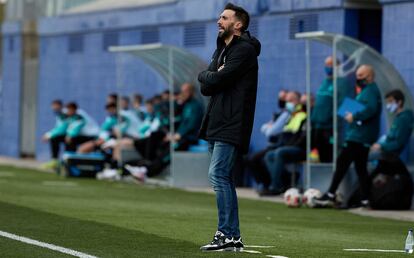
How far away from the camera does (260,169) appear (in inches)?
888

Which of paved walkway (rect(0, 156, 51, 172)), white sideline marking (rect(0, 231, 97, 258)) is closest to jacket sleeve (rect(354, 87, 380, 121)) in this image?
white sideline marking (rect(0, 231, 97, 258))

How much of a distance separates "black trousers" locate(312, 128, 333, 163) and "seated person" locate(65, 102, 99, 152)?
876cm

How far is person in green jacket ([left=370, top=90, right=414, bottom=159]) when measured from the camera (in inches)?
754

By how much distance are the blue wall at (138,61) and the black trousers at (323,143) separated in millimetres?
2095

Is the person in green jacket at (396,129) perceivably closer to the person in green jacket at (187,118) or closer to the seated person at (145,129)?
the person in green jacket at (187,118)

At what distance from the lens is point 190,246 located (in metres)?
11.9

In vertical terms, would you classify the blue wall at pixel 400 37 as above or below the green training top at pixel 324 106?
above

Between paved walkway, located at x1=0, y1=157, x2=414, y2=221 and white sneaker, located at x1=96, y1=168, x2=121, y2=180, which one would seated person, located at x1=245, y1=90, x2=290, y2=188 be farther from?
white sneaker, located at x1=96, y1=168, x2=121, y2=180

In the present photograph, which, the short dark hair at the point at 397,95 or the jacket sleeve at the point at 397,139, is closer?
the jacket sleeve at the point at 397,139

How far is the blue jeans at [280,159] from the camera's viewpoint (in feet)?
70.4

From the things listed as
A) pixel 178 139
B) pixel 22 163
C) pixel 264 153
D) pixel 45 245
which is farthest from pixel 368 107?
pixel 22 163

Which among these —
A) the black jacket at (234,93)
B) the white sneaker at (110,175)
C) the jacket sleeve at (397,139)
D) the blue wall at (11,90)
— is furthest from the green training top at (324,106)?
the blue wall at (11,90)

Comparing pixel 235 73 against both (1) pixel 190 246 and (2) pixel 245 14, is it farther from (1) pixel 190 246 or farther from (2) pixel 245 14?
(1) pixel 190 246

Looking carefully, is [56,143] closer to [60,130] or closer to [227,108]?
[60,130]
